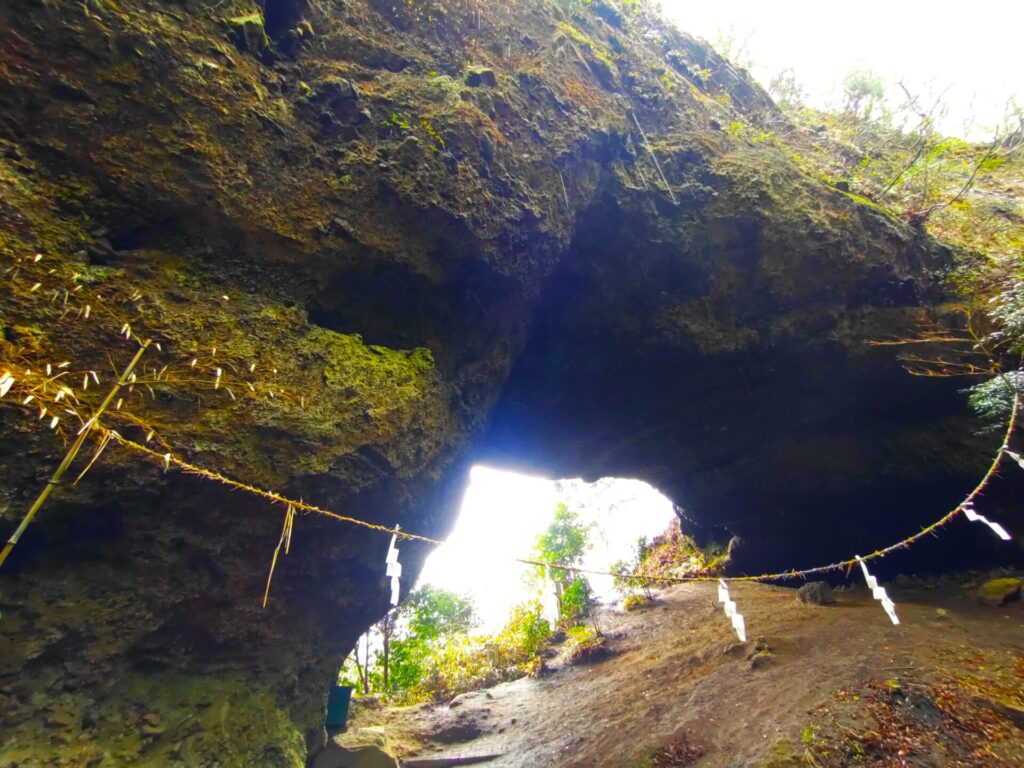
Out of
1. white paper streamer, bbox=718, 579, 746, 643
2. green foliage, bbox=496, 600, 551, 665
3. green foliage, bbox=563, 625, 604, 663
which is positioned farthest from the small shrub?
white paper streamer, bbox=718, 579, 746, 643

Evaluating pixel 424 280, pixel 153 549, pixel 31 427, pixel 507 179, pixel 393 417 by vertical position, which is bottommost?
pixel 153 549

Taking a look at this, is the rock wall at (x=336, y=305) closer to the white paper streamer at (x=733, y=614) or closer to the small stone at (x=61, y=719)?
the small stone at (x=61, y=719)

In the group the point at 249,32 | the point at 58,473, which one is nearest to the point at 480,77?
the point at 249,32

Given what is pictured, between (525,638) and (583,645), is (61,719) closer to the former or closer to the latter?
(583,645)

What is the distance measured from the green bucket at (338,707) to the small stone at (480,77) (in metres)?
8.45

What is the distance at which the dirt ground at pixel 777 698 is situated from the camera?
5215 millimetres

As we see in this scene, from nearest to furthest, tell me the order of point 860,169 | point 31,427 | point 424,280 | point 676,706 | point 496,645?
1. point 31,427
2. point 424,280
3. point 676,706
4. point 860,169
5. point 496,645

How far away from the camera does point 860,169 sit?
10.1 metres

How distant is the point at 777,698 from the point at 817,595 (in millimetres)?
4615

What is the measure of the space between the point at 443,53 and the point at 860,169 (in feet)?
29.1

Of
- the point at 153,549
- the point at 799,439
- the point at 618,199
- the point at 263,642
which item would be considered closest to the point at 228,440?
the point at 153,549

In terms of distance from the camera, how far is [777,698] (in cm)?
644

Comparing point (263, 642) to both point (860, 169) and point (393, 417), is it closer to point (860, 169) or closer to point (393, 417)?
point (393, 417)

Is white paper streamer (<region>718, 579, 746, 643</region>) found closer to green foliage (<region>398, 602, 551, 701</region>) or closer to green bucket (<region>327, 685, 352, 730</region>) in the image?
green bucket (<region>327, 685, 352, 730</region>)
